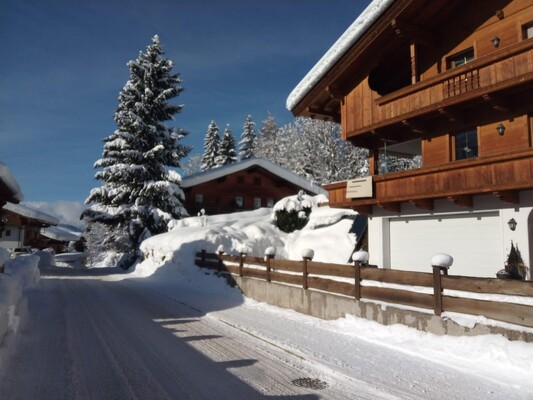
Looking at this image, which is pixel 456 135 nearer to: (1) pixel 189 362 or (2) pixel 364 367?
(2) pixel 364 367

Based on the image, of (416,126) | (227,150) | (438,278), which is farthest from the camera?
(227,150)

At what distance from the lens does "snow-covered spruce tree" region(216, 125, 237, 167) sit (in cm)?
5484

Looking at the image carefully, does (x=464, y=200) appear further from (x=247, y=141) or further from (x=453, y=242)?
(x=247, y=141)

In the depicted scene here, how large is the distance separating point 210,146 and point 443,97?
161 ft

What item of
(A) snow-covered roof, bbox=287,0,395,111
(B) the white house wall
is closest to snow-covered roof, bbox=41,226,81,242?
(A) snow-covered roof, bbox=287,0,395,111

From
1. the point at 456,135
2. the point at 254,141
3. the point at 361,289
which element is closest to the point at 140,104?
the point at 456,135

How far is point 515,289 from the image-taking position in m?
5.77

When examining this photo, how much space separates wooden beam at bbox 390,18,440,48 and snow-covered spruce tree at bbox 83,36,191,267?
17.7m

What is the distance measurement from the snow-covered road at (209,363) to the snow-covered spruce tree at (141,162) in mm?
17257

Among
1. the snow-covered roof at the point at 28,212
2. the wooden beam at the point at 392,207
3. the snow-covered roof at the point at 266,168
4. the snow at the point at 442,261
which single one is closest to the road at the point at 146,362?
the snow at the point at 442,261

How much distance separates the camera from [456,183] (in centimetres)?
1100

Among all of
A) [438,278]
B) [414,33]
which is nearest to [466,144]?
[414,33]

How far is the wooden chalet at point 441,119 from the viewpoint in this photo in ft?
33.7

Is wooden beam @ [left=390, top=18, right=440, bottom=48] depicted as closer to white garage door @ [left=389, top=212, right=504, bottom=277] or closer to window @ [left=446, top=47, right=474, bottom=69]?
window @ [left=446, top=47, right=474, bottom=69]
